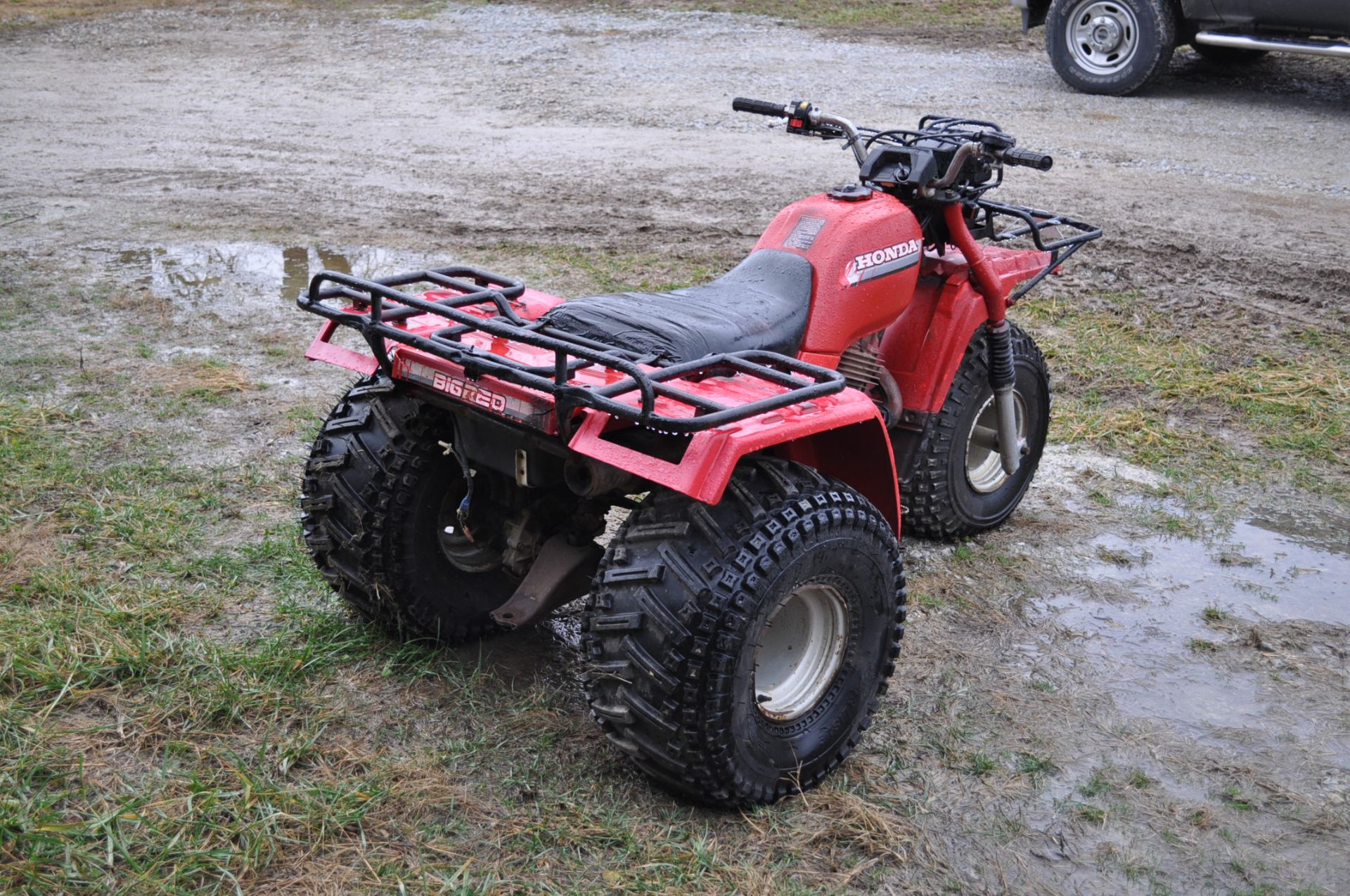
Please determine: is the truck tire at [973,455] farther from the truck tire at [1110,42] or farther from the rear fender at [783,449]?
the truck tire at [1110,42]

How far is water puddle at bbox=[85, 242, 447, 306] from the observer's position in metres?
7.41

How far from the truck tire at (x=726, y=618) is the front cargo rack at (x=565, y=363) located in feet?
0.87

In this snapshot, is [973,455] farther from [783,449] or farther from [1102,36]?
[1102,36]

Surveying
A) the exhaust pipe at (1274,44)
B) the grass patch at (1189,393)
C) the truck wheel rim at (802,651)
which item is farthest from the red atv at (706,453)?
the exhaust pipe at (1274,44)

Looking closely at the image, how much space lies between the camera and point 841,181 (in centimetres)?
916

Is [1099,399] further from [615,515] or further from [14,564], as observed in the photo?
[14,564]

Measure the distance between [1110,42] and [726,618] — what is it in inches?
399

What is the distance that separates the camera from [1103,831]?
→ 3168mm

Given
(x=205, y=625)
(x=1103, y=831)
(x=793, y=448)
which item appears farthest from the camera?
(x=205, y=625)

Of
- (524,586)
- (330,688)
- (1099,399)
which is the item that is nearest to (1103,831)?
(524,586)

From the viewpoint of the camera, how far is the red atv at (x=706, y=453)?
288 centimetres

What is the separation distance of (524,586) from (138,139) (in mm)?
9114

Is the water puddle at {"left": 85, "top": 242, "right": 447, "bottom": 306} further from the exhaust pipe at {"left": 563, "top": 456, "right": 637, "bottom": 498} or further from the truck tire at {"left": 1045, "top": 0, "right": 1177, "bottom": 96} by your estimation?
the truck tire at {"left": 1045, "top": 0, "right": 1177, "bottom": 96}

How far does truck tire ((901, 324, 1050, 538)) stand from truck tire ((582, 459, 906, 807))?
4.39 feet
